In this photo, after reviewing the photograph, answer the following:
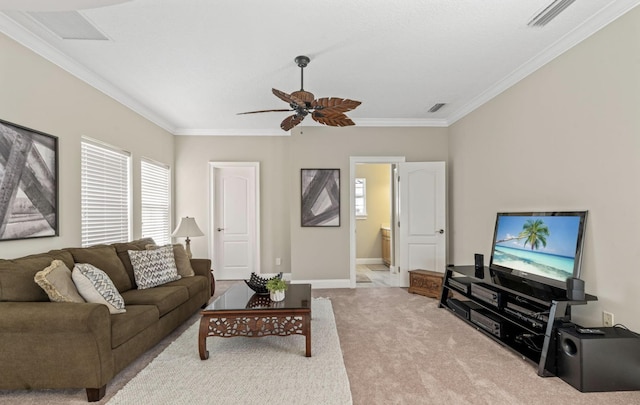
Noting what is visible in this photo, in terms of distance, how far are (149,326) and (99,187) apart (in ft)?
6.43

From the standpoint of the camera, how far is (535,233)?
321cm

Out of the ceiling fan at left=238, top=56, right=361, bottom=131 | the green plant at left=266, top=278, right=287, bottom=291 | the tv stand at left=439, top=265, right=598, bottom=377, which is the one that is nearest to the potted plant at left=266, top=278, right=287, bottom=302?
the green plant at left=266, top=278, right=287, bottom=291

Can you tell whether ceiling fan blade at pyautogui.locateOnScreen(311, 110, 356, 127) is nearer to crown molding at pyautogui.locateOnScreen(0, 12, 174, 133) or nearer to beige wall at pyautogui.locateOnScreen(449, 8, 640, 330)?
beige wall at pyautogui.locateOnScreen(449, 8, 640, 330)

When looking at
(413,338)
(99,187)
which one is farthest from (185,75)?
(413,338)

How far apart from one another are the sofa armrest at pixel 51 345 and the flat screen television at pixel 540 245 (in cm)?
348

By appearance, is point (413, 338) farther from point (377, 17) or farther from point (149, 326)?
point (377, 17)

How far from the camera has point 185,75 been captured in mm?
3695

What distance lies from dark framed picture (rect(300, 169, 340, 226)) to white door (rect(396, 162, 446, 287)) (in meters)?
1.02

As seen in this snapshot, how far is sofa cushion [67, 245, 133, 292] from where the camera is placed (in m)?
3.08

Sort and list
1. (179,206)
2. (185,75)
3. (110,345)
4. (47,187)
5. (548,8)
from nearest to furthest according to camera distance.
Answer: (110,345), (548,8), (47,187), (185,75), (179,206)

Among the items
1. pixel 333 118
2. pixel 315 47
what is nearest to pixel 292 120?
pixel 333 118

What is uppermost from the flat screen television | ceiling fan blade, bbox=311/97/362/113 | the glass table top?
ceiling fan blade, bbox=311/97/362/113

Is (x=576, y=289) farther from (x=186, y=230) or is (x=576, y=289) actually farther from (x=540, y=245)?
(x=186, y=230)

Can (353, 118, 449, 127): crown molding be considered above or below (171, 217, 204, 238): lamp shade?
above
